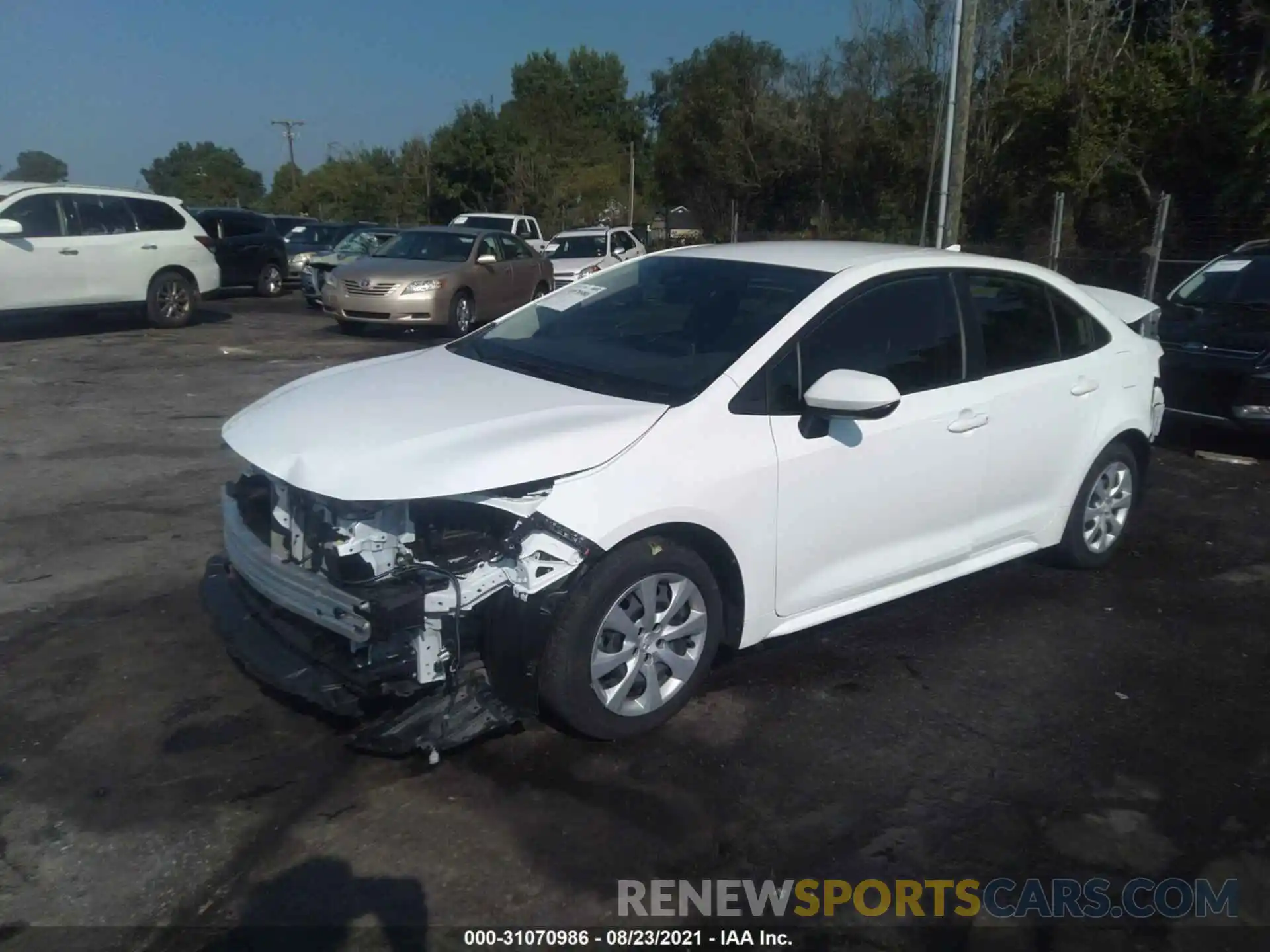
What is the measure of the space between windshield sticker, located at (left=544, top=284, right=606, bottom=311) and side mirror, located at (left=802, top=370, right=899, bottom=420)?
4.71 feet

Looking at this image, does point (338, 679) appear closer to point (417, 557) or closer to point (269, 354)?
point (417, 557)

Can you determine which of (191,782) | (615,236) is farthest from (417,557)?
(615,236)

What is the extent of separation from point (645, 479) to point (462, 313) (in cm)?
1289

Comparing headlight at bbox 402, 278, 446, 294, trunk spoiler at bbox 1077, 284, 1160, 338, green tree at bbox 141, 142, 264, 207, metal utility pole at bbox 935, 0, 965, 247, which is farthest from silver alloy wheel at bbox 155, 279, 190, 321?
green tree at bbox 141, 142, 264, 207

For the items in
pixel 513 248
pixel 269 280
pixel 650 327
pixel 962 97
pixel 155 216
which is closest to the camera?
pixel 650 327

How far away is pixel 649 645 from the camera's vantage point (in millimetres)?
3957

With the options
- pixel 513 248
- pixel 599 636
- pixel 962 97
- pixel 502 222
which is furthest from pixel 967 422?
pixel 502 222

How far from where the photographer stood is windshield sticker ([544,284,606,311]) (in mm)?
5258

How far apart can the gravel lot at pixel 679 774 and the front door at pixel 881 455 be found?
0.47m

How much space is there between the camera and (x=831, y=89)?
3481cm

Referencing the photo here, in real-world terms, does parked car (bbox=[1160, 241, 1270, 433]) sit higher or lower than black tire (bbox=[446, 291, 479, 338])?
higher

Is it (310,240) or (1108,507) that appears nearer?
(1108,507)

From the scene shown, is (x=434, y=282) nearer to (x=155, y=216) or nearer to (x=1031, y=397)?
(x=155, y=216)

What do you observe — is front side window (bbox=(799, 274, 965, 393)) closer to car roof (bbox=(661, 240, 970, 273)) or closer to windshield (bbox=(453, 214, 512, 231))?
car roof (bbox=(661, 240, 970, 273))
